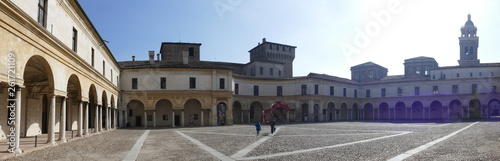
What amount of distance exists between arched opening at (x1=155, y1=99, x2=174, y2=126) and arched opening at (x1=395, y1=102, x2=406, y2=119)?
41.7 metres

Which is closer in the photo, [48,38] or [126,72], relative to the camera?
[48,38]

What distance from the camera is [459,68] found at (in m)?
53.1

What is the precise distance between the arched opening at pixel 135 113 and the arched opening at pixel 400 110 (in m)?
44.9

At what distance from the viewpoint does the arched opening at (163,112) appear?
38.6 metres

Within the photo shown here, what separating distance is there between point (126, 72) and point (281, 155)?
29.3 meters

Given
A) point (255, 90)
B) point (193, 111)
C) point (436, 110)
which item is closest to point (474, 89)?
point (436, 110)

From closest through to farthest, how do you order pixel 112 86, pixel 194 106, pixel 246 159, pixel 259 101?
pixel 246 159
pixel 112 86
pixel 194 106
pixel 259 101

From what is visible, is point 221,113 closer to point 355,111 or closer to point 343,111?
point 343,111

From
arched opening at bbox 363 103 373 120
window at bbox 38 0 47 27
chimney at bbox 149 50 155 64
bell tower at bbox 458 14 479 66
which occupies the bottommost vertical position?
arched opening at bbox 363 103 373 120

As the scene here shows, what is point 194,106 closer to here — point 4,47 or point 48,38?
point 48,38

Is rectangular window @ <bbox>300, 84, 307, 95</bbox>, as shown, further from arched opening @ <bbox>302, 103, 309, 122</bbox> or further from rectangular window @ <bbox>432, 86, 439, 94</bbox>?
rectangular window @ <bbox>432, 86, 439, 94</bbox>

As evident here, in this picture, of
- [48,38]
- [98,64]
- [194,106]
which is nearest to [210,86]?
[194,106]

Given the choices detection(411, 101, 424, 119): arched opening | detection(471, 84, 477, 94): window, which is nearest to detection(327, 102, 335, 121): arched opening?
detection(411, 101, 424, 119): arched opening

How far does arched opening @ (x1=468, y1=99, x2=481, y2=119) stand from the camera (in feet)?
173
